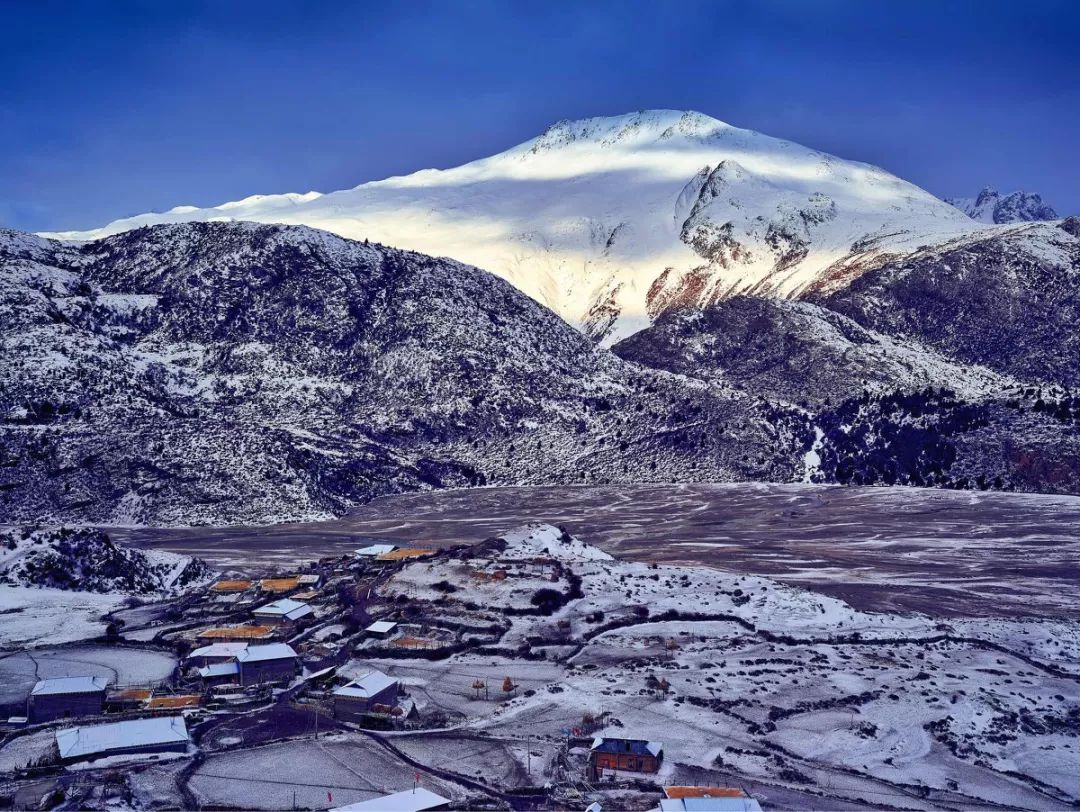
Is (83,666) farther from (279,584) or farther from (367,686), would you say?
(279,584)

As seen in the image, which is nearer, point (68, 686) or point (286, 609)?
point (68, 686)

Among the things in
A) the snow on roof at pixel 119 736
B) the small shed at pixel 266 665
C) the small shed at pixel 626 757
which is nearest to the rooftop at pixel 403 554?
the small shed at pixel 266 665

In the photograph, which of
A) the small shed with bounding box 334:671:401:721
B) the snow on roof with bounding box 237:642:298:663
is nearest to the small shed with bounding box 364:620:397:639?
the snow on roof with bounding box 237:642:298:663

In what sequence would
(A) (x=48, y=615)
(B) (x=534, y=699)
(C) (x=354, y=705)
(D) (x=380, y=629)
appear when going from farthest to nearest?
1. (A) (x=48, y=615)
2. (D) (x=380, y=629)
3. (B) (x=534, y=699)
4. (C) (x=354, y=705)

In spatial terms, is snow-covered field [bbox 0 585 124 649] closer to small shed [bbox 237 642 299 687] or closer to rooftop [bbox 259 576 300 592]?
rooftop [bbox 259 576 300 592]

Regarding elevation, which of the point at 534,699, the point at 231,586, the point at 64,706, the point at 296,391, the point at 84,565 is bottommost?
the point at 534,699

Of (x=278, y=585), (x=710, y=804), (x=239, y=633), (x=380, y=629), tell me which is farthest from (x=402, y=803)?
(x=278, y=585)
